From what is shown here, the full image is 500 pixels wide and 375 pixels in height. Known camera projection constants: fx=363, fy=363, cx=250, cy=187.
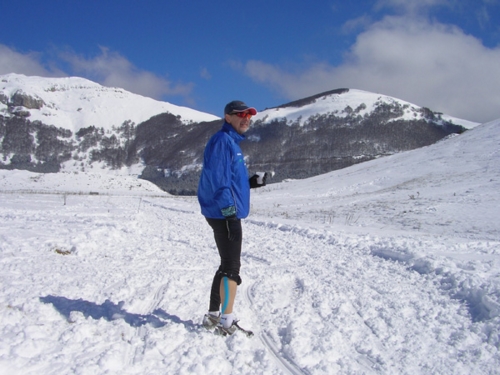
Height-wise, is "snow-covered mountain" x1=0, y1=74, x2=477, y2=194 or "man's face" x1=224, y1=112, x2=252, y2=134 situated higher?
"snow-covered mountain" x1=0, y1=74, x2=477, y2=194

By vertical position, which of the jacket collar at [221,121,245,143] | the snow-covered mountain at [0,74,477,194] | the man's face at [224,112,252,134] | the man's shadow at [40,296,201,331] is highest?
the snow-covered mountain at [0,74,477,194]

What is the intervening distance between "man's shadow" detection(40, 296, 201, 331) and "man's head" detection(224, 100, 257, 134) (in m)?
2.01

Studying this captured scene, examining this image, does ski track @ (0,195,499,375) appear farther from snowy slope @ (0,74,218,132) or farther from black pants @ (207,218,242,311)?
snowy slope @ (0,74,218,132)

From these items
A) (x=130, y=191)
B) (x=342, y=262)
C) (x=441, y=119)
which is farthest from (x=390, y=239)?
(x=441, y=119)

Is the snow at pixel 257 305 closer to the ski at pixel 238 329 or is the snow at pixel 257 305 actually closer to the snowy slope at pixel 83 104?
the ski at pixel 238 329

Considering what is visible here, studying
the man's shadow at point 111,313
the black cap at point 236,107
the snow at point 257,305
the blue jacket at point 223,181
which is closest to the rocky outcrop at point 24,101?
the snow at point 257,305

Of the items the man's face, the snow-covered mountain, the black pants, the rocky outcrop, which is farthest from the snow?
the rocky outcrop

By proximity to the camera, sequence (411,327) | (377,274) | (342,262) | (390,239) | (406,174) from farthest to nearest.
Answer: (406,174), (390,239), (342,262), (377,274), (411,327)

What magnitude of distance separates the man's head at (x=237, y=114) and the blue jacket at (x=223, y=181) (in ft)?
0.49

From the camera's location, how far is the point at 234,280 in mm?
3508

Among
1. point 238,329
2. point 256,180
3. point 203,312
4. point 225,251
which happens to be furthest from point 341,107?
point 238,329

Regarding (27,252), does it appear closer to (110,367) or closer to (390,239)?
(110,367)

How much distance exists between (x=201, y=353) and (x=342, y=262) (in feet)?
14.0

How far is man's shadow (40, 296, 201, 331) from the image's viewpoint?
3549 millimetres
